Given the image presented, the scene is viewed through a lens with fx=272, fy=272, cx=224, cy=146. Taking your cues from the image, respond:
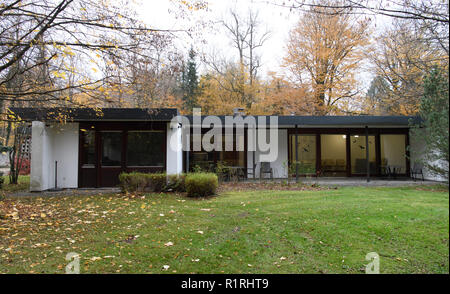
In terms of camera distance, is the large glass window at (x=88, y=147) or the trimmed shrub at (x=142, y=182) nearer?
the trimmed shrub at (x=142, y=182)

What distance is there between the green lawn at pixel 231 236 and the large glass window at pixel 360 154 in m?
7.22

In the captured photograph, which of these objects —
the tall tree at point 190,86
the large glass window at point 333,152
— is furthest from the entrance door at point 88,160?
the tall tree at point 190,86

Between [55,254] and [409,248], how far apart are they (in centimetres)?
509

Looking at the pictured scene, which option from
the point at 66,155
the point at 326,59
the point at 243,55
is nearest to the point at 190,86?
the point at 243,55

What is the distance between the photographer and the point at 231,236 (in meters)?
4.53

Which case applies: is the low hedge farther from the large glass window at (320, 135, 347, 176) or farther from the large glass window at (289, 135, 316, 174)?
the large glass window at (320, 135, 347, 176)

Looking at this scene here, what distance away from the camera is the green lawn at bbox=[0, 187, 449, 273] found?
349 centimetres

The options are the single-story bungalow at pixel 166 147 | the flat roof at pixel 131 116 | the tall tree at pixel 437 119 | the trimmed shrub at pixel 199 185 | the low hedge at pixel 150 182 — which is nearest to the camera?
the tall tree at pixel 437 119

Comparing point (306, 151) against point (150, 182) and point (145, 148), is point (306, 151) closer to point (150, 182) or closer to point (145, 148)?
point (145, 148)

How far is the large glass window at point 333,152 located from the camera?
13797mm

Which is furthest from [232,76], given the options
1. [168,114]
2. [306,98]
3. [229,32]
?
[168,114]

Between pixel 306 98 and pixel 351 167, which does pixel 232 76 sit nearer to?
pixel 306 98

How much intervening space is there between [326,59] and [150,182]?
1463 cm

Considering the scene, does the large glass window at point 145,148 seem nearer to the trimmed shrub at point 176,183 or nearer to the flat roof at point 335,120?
the trimmed shrub at point 176,183
